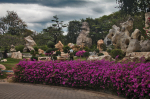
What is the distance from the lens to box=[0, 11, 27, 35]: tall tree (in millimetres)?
23142

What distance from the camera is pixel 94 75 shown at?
5.47 m

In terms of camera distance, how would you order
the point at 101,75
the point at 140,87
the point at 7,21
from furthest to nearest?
the point at 7,21
the point at 101,75
the point at 140,87

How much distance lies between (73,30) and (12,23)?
63.1ft

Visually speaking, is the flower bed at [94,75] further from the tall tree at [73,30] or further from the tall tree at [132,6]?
the tall tree at [73,30]

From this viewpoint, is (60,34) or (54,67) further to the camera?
(60,34)

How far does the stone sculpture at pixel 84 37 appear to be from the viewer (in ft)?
129

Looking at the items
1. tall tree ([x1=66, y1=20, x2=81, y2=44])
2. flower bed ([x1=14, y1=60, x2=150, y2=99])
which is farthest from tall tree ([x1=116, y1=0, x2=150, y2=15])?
tall tree ([x1=66, y1=20, x2=81, y2=44])

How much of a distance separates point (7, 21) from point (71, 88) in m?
22.2

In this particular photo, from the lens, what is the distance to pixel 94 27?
1548 inches

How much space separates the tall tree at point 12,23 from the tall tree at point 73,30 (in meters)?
15.3

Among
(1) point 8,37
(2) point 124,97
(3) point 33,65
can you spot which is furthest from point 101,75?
(1) point 8,37

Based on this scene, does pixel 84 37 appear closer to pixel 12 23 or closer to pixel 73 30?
pixel 73 30

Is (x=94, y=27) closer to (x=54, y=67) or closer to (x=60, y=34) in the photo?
(x=60, y=34)

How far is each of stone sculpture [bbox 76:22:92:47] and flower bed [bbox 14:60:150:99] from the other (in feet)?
106
